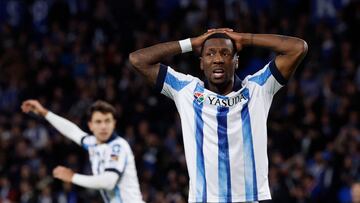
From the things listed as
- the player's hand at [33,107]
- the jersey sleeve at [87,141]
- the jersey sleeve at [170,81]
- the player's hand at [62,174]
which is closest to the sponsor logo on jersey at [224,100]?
the jersey sleeve at [170,81]

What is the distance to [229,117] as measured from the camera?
663cm

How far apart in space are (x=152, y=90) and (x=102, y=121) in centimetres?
778

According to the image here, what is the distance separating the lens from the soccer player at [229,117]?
658 cm

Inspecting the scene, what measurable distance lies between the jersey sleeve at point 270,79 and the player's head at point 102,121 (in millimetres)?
2815

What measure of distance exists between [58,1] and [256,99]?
14.1m

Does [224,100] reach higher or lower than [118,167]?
higher

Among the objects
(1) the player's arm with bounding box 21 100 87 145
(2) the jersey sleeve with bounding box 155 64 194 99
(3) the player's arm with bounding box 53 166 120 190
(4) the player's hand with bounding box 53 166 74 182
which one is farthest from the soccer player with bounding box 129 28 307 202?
(1) the player's arm with bounding box 21 100 87 145

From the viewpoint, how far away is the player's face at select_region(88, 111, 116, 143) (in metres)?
9.25

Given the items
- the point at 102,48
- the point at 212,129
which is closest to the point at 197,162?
the point at 212,129

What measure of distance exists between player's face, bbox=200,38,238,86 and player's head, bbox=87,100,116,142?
2.86 m

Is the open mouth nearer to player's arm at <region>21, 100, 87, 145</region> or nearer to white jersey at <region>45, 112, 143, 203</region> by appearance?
white jersey at <region>45, 112, 143, 203</region>

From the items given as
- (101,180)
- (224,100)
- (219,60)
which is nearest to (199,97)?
(224,100)

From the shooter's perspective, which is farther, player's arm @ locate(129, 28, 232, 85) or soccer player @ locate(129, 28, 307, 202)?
player's arm @ locate(129, 28, 232, 85)

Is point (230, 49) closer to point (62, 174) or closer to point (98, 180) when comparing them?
point (62, 174)
